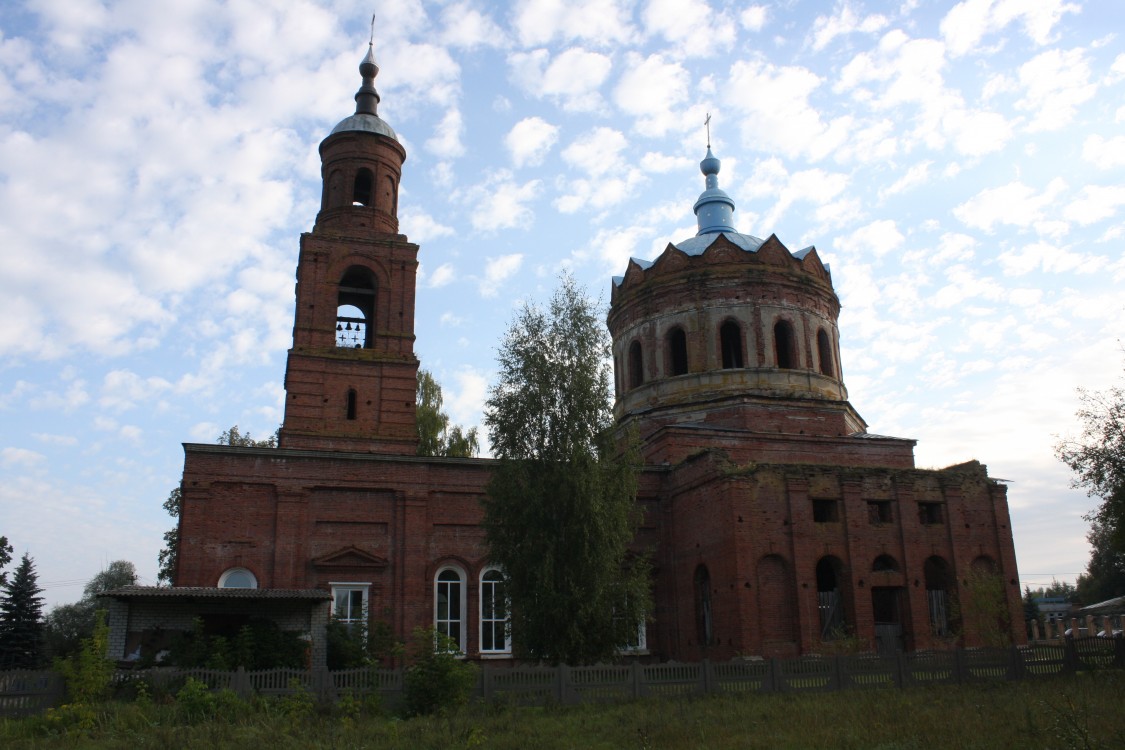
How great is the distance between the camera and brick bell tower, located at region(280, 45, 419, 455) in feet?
78.7

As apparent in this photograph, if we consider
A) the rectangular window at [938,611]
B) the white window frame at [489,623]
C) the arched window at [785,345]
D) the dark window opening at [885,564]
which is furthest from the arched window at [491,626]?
the arched window at [785,345]

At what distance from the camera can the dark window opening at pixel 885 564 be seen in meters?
23.1

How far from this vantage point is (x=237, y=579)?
21.8 meters

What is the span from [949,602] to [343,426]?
53.9 ft

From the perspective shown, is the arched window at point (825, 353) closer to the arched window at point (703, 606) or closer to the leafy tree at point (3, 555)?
the arched window at point (703, 606)

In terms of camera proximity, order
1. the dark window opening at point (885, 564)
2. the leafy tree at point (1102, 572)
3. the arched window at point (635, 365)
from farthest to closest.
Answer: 1. the leafy tree at point (1102, 572)
2. the arched window at point (635, 365)
3. the dark window opening at point (885, 564)

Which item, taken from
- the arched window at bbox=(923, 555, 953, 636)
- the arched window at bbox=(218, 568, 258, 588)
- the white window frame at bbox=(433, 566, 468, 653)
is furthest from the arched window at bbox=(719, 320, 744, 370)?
the arched window at bbox=(218, 568, 258, 588)

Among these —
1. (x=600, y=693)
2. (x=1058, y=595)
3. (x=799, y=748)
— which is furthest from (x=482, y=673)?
(x=1058, y=595)

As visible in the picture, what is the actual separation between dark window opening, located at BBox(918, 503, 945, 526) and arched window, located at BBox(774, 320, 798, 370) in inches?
247

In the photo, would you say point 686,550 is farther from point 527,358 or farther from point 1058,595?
point 1058,595

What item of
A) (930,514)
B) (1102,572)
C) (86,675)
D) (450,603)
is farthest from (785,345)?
(1102,572)

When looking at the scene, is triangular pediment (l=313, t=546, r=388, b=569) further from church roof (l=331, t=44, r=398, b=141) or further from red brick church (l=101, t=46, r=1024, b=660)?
church roof (l=331, t=44, r=398, b=141)

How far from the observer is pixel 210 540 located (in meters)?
21.9

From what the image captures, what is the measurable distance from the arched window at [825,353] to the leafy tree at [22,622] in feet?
105
